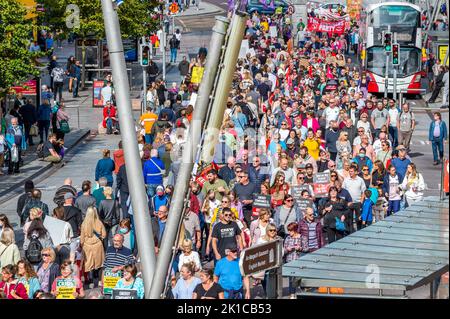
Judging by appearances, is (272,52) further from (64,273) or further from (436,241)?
(436,241)

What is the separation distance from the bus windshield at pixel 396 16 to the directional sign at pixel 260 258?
45.1 metres

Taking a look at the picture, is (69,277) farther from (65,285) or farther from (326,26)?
(326,26)

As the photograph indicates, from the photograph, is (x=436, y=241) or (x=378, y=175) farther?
(x=378, y=175)

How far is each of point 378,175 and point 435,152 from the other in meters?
8.75

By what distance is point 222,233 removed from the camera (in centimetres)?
2005

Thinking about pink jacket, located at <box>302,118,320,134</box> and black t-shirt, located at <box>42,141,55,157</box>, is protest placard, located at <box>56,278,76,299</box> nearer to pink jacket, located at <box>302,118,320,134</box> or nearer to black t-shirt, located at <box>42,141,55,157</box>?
pink jacket, located at <box>302,118,320,134</box>

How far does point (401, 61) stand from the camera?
56.6m

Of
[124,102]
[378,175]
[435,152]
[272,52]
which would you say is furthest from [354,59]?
[124,102]

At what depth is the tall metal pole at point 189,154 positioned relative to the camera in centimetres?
1182

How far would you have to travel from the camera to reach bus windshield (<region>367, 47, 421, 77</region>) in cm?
5641

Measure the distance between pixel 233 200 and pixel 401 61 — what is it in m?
35.2

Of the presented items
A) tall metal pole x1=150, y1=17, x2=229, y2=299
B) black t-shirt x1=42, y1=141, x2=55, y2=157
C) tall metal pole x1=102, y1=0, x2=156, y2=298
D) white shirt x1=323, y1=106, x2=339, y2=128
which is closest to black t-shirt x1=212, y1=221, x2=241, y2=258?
tall metal pole x1=102, y1=0, x2=156, y2=298

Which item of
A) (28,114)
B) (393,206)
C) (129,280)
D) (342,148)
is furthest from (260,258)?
(28,114)

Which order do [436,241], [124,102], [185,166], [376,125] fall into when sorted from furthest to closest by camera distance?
[376,125] < [124,102] < [185,166] < [436,241]
